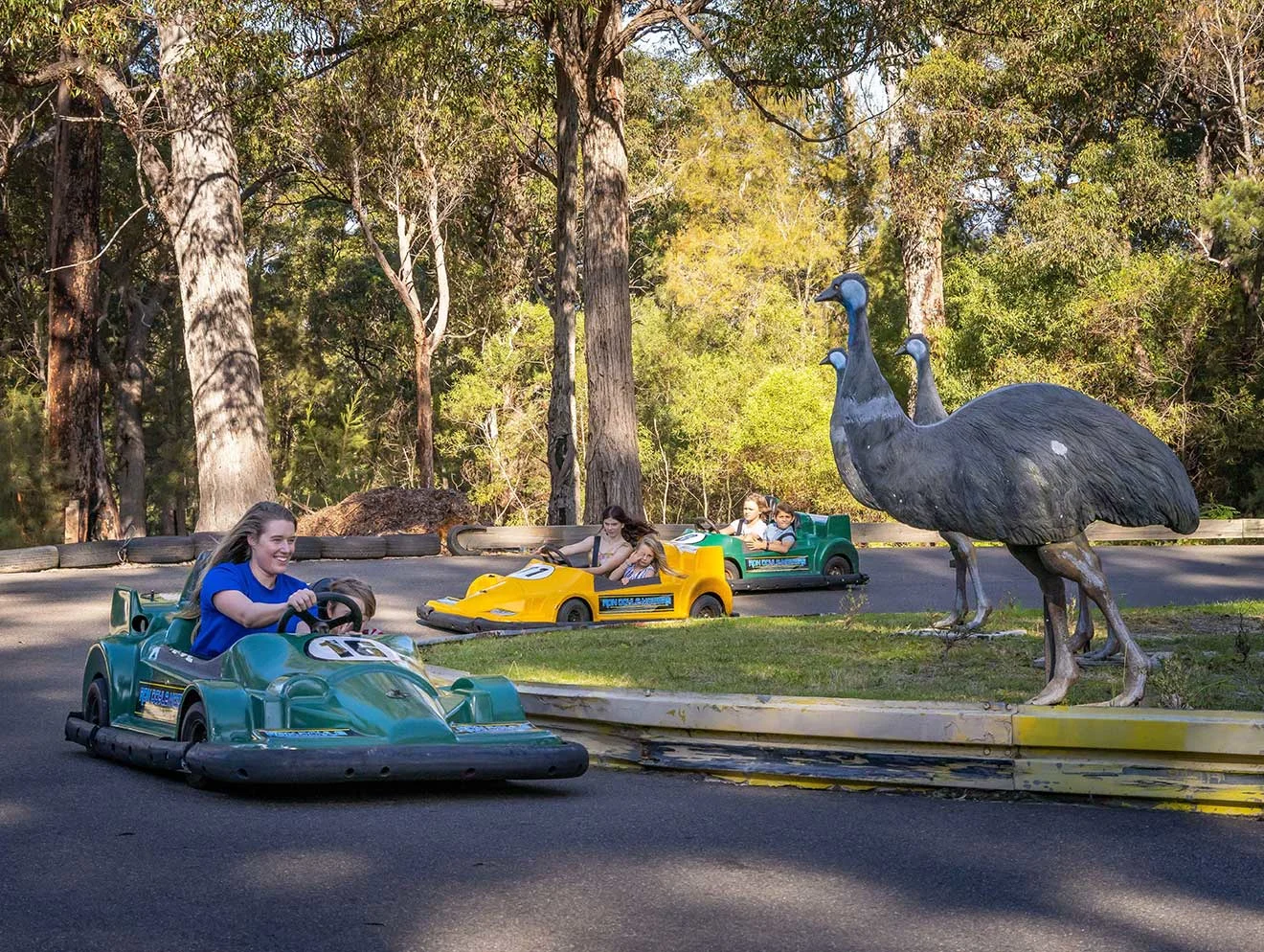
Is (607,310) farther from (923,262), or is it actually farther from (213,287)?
(923,262)

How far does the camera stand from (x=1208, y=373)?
115 feet

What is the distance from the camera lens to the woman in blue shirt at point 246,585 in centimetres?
757

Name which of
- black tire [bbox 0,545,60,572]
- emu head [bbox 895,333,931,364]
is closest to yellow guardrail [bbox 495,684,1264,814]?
emu head [bbox 895,333,931,364]

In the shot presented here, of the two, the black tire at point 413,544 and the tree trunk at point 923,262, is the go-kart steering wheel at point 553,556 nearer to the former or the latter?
the black tire at point 413,544

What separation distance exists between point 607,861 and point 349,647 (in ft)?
6.97

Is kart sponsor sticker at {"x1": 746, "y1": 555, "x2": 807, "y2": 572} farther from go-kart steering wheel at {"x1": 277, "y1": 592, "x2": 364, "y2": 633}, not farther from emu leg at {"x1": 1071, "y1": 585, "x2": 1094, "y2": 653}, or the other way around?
go-kart steering wheel at {"x1": 277, "y1": 592, "x2": 364, "y2": 633}

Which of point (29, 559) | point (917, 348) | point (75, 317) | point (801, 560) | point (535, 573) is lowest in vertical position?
point (801, 560)

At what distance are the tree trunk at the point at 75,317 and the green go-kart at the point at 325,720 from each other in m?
25.6

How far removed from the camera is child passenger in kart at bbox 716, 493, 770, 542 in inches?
755

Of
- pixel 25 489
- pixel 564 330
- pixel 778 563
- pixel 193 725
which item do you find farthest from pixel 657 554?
pixel 25 489

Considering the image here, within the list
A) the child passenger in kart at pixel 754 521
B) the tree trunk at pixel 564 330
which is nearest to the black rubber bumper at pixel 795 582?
the child passenger in kart at pixel 754 521

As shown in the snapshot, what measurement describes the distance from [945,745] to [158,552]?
1788 cm

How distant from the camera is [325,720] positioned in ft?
22.2

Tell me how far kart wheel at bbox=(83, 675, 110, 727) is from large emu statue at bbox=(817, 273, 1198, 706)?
4162 mm
